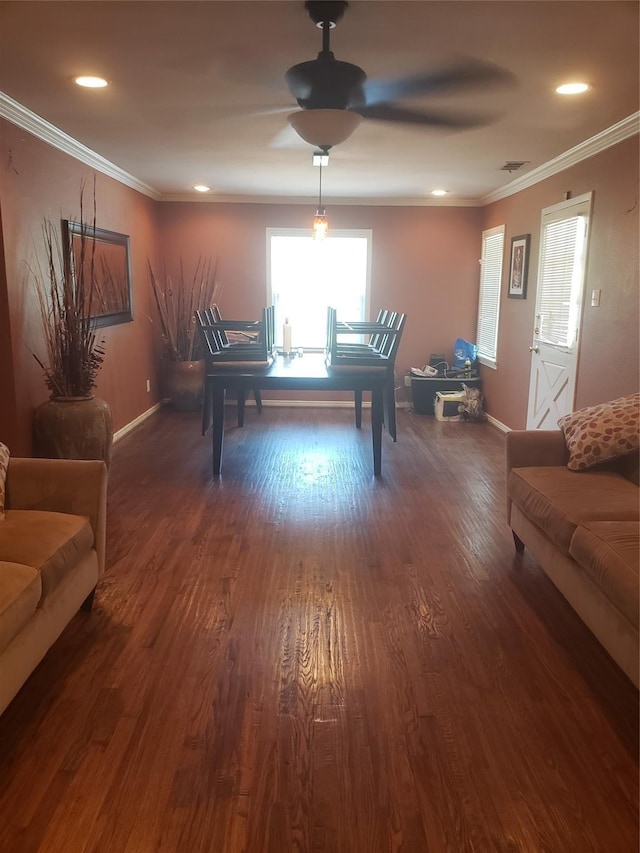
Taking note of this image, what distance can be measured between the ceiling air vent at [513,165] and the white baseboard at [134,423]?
4.07 metres

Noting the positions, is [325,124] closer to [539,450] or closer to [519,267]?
[539,450]

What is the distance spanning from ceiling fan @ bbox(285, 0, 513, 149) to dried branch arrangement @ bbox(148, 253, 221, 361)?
3974 millimetres

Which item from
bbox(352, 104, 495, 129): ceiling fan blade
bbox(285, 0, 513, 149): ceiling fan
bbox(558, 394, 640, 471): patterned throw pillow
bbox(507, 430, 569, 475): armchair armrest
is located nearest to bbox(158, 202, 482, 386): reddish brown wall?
bbox(352, 104, 495, 129): ceiling fan blade

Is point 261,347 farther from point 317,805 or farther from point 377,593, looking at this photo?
point 317,805

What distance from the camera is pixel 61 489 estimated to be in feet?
8.34

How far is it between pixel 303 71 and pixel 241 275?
4651mm

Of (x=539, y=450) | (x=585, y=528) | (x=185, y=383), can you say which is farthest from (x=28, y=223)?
(x=585, y=528)

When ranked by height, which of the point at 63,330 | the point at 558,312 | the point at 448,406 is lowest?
the point at 448,406

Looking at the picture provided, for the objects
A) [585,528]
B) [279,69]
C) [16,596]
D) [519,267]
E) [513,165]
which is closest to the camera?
[16,596]

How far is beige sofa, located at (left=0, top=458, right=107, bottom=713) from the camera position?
6.26 feet

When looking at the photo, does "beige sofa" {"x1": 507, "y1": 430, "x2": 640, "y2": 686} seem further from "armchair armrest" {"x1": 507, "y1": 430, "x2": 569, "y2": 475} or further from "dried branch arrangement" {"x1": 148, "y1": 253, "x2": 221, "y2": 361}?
"dried branch arrangement" {"x1": 148, "y1": 253, "x2": 221, "y2": 361}

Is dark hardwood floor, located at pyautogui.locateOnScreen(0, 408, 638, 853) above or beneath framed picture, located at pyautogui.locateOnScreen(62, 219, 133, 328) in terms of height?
beneath

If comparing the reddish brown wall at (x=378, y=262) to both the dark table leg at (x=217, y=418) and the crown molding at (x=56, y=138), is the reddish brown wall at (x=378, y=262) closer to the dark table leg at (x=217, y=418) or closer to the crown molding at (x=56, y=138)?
the crown molding at (x=56, y=138)

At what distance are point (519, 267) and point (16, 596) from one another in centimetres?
524
